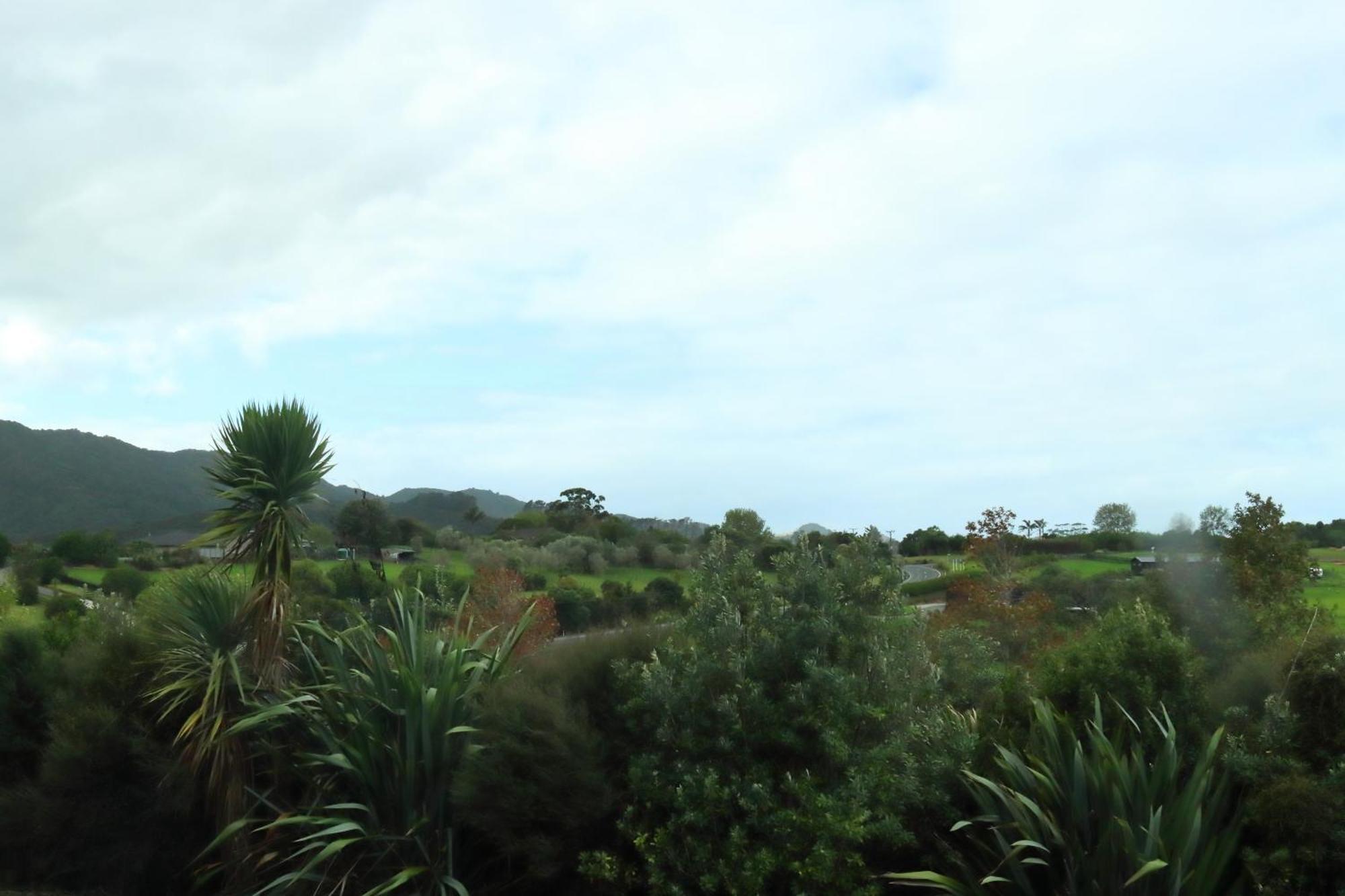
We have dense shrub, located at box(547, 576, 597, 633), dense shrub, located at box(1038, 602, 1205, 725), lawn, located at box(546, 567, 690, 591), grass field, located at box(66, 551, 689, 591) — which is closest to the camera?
dense shrub, located at box(1038, 602, 1205, 725)

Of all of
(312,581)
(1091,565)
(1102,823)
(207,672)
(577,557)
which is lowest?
(1102,823)

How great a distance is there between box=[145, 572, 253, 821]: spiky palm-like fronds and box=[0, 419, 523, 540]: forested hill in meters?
42.8

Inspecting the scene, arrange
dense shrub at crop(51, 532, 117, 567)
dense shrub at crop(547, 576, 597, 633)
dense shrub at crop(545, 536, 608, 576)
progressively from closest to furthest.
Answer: dense shrub at crop(547, 576, 597, 633) < dense shrub at crop(545, 536, 608, 576) < dense shrub at crop(51, 532, 117, 567)

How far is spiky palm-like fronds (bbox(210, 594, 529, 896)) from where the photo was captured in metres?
8.12

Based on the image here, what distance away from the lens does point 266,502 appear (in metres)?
10.1

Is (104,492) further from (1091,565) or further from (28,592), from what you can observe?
(1091,565)

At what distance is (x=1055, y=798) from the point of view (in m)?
6.73

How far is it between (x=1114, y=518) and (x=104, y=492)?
75323 mm

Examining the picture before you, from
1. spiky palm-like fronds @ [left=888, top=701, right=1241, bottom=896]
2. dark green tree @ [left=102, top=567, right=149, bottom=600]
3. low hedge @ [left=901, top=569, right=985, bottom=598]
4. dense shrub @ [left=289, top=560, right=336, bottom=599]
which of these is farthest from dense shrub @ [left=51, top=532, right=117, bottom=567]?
spiky palm-like fronds @ [left=888, top=701, right=1241, bottom=896]

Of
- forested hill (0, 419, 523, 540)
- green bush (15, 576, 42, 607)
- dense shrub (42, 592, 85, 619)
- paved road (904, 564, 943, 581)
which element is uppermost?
forested hill (0, 419, 523, 540)

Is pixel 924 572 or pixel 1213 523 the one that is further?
pixel 924 572

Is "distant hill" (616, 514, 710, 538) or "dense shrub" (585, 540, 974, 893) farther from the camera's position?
"distant hill" (616, 514, 710, 538)

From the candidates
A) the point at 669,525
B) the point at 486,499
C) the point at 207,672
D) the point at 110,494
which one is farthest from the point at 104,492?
the point at 207,672

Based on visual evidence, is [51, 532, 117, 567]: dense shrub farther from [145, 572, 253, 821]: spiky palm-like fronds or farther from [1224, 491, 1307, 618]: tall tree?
[1224, 491, 1307, 618]: tall tree
